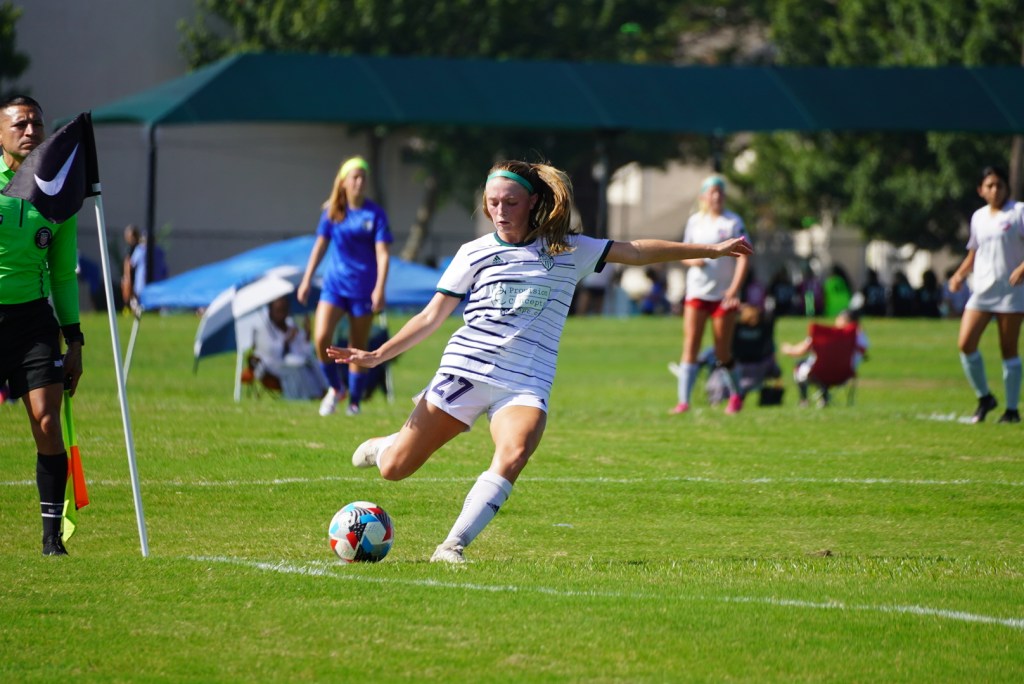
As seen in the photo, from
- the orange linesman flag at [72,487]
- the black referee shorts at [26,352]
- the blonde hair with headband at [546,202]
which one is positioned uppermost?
the blonde hair with headband at [546,202]

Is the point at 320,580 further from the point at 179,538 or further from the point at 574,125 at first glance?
the point at 574,125

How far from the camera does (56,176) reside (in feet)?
26.6

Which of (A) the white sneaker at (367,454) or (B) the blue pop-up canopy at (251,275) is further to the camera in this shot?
(B) the blue pop-up canopy at (251,275)

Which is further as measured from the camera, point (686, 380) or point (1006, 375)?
point (686, 380)

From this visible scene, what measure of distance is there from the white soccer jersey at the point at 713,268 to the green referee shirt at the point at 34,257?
8398 mm

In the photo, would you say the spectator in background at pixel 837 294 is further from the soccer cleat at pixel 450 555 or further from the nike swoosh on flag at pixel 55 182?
the nike swoosh on flag at pixel 55 182

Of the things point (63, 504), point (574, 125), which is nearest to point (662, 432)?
point (63, 504)

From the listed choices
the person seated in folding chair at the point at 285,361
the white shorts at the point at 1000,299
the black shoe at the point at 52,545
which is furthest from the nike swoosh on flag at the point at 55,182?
the person seated in folding chair at the point at 285,361

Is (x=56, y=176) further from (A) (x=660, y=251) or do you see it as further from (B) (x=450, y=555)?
(A) (x=660, y=251)

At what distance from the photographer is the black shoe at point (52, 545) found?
27.5 ft

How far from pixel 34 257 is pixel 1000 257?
9520 mm

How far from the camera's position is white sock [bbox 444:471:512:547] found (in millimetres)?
7906

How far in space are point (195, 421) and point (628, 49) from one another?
133 feet

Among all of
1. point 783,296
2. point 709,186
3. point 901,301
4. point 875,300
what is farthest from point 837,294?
point 709,186
